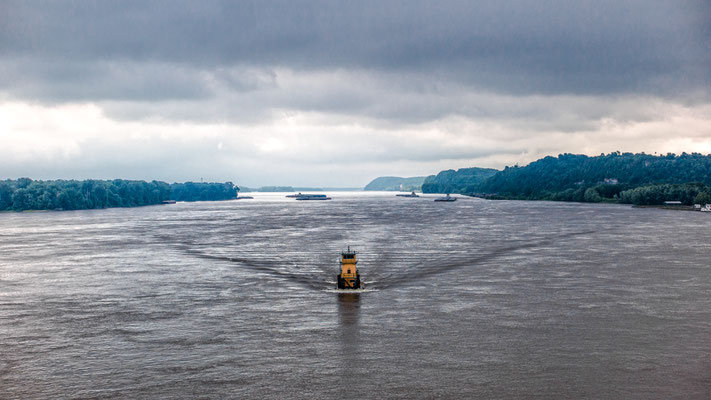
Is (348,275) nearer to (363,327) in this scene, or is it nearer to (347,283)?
(347,283)

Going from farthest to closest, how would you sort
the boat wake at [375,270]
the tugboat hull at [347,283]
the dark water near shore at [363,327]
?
1. the boat wake at [375,270]
2. the tugboat hull at [347,283]
3. the dark water near shore at [363,327]

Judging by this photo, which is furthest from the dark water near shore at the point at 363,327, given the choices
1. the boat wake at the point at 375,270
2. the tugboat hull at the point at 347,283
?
the tugboat hull at the point at 347,283

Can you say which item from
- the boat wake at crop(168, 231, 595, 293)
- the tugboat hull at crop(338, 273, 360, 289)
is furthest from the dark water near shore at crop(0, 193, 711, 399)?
the tugboat hull at crop(338, 273, 360, 289)

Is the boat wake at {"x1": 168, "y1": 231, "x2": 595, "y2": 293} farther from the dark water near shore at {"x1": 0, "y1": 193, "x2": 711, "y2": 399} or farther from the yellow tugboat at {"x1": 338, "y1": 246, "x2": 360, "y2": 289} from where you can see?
the yellow tugboat at {"x1": 338, "y1": 246, "x2": 360, "y2": 289}

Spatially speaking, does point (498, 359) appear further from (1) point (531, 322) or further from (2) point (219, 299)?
(2) point (219, 299)

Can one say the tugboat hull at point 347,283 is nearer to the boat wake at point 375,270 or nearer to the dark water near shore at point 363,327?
the boat wake at point 375,270

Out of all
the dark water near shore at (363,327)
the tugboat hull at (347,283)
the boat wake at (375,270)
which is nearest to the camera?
the dark water near shore at (363,327)

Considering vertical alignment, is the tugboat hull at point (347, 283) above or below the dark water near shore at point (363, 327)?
above

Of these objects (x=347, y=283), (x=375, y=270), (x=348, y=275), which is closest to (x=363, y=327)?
(x=347, y=283)
